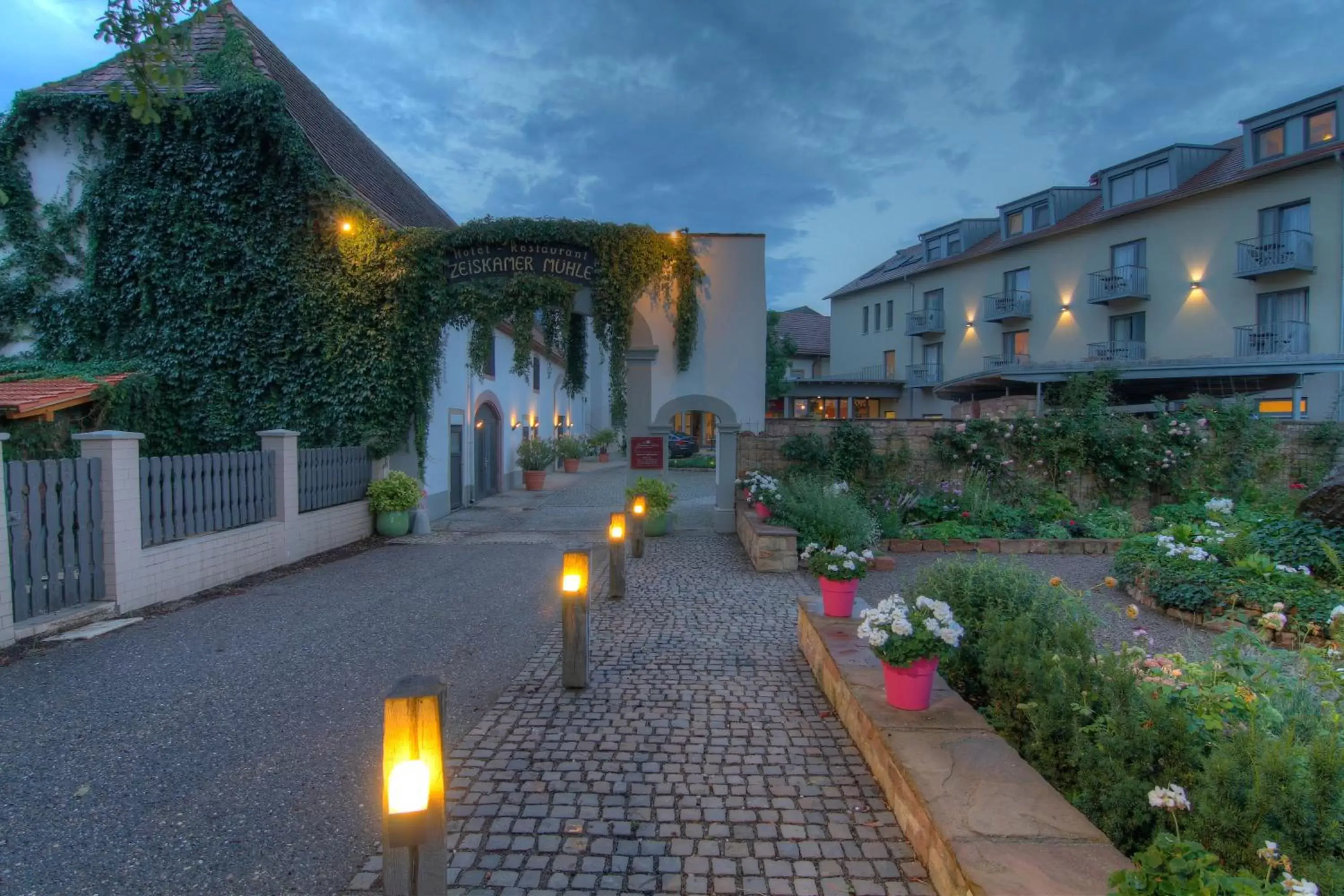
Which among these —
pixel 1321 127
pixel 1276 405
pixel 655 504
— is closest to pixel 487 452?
pixel 655 504

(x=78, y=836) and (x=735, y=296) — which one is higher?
(x=735, y=296)

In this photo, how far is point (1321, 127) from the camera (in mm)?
19781

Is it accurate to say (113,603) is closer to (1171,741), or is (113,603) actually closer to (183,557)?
(183,557)

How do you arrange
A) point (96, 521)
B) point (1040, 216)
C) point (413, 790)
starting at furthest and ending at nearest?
point (1040, 216) < point (96, 521) < point (413, 790)

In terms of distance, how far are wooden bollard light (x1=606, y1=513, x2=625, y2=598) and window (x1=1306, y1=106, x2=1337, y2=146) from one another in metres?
23.7

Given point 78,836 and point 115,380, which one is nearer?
point 78,836

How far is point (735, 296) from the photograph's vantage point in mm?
12477

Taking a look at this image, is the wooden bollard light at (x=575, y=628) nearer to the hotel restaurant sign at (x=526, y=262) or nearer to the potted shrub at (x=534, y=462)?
the hotel restaurant sign at (x=526, y=262)

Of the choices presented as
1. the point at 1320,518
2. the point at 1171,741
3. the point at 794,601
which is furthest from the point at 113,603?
the point at 1320,518

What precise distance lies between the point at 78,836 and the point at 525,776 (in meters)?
1.95

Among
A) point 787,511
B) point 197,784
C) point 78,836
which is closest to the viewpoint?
point 78,836

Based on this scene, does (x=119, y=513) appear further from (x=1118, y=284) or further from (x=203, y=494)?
(x=1118, y=284)

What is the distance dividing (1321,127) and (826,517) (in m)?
21.3

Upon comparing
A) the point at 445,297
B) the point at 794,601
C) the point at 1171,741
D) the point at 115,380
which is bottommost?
the point at 794,601
